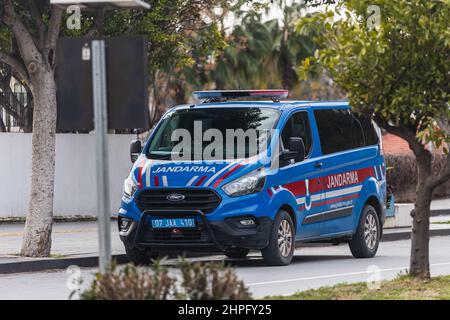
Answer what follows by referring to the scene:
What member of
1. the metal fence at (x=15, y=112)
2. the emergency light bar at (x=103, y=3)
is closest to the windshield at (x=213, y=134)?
the emergency light bar at (x=103, y=3)

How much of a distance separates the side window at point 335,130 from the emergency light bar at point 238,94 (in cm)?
59

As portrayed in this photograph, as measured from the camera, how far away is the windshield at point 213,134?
15930 millimetres

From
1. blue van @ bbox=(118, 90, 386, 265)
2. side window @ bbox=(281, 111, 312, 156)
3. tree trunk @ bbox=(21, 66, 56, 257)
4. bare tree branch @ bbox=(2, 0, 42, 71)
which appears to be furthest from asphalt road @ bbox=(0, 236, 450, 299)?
bare tree branch @ bbox=(2, 0, 42, 71)

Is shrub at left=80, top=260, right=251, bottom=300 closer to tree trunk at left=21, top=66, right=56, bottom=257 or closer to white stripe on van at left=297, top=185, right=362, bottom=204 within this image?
white stripe on van at left=297, top=185, right=362, bottom=204

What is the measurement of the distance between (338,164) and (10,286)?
5.34 m

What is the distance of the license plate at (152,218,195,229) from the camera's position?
50.7ft

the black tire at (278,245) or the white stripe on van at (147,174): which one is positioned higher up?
the white stripe on van at (147,174)

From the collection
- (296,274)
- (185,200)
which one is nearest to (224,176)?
(185,200)

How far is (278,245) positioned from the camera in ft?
52.2

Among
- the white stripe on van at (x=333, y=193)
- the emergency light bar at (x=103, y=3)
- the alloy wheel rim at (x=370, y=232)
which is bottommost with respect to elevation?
the alloy wheel rim at (x=370, y=232)

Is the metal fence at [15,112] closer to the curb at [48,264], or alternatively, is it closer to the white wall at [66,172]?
the white wall at [66,172]

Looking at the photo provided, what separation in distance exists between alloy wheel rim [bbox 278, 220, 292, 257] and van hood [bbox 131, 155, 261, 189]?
88 centimetres

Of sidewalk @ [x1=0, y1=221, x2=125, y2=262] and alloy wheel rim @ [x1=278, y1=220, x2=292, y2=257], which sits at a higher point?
alloy wheel rim @ [x1=278, y1=220, x2=292, y2=257]

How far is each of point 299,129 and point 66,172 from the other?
994 centimetres
